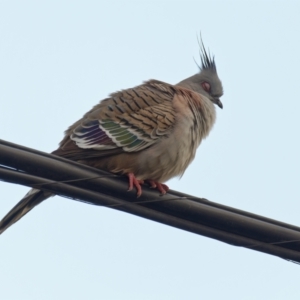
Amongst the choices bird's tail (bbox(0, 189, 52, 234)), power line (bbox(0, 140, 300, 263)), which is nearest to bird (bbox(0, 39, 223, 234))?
bird's tail (bbox(0, 189, 52, 234))

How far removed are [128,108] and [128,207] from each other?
219 centimetres

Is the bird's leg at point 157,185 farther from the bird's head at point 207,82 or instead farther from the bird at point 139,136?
the bird's head at point 207,82

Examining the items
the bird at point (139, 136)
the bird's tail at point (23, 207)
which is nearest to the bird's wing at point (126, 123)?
the bird at point (139, 136)

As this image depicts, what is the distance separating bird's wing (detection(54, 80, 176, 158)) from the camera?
6.24 m

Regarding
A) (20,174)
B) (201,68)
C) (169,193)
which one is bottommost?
(20,174)

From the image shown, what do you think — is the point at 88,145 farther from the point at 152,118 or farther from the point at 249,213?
the point at 249,213

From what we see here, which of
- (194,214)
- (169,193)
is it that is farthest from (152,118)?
(194,214)

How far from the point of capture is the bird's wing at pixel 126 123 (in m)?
6.24

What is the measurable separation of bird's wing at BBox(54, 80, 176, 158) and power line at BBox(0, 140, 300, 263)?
150cm

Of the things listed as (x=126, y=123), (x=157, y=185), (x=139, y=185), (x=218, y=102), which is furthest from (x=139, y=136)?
(x=218, y=102)

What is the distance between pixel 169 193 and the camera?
495 cm

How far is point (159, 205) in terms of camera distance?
468 centimetres

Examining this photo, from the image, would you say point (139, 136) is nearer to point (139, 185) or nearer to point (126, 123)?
point (126, 123)

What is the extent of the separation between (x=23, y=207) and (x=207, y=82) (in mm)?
3585
